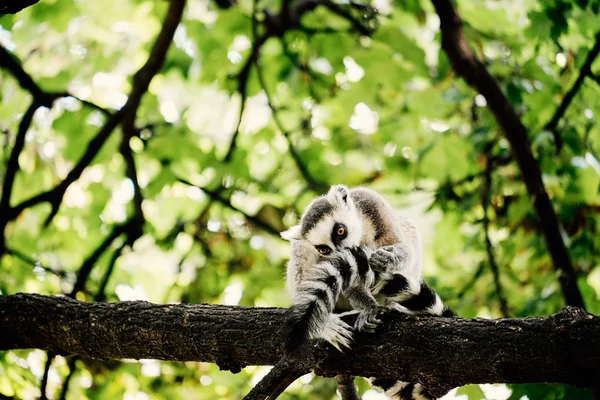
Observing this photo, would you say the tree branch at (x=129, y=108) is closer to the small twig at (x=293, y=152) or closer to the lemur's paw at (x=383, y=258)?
the small twig at (x=293, y=152)

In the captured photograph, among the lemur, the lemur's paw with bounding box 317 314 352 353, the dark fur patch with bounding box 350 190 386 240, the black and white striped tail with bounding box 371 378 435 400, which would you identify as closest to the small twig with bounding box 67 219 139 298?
the lemur

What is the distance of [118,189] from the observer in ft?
21.1

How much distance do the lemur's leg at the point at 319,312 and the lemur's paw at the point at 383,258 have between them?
0.48 meters

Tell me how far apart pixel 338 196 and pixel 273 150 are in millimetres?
2342

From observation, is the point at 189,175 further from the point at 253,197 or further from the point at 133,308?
the point at 133,308

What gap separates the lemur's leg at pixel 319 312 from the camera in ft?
8.50

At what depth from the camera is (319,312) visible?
267cm

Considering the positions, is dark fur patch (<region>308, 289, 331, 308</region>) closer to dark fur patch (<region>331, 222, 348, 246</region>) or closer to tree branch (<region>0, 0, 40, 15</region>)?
dark fur patch (<region>331, 222, 348, 246</region>)

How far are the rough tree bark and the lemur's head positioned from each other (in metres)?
1.24

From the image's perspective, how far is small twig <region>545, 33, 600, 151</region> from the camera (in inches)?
174

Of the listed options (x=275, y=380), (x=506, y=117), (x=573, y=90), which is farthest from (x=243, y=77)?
(x=275, y=380)

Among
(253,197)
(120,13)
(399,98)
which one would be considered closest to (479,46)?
(399,98)

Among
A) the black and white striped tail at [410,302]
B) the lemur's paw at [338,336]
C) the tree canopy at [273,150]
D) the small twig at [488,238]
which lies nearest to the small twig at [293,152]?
the tree canopy at [273,150]

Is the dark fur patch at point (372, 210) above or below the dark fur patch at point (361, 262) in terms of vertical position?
below
